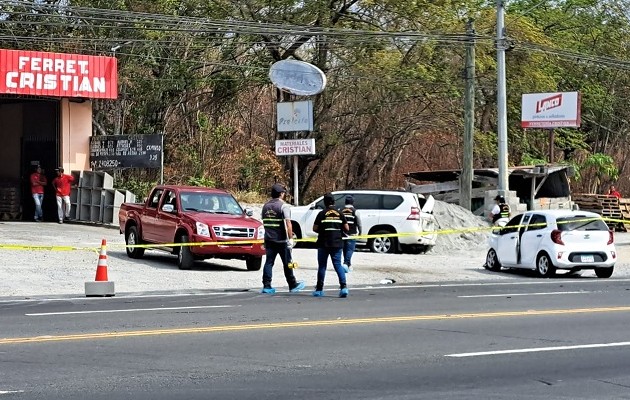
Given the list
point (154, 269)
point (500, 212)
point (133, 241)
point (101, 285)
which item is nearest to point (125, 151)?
point (133, 241)

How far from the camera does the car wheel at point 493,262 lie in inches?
1016

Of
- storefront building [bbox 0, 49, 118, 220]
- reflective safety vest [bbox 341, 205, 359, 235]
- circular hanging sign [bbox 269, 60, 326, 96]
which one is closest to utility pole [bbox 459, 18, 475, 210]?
circular hanging sign [bbox 269, 60, 326, 96]

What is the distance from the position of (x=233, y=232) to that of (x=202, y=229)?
65 cm

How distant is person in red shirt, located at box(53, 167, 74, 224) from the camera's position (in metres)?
32.1

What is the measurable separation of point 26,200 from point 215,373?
27.8 metres

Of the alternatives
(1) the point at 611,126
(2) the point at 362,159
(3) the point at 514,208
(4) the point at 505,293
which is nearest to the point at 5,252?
(4) the point at 505,293

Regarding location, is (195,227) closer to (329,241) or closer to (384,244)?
(329,241)

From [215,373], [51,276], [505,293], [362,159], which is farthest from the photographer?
[362,159]

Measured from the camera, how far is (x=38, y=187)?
108 ft

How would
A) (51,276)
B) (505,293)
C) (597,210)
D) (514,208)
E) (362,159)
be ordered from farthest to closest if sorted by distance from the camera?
(362,159) → (597,210) → (514,208) → (51,276) → (505,293)

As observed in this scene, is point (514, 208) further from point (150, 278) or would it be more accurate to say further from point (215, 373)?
point (215, 373)

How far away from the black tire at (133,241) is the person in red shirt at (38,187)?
8.72 metres

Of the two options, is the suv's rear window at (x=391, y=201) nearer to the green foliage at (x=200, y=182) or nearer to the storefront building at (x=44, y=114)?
the storefront building at (x=44, y=114)

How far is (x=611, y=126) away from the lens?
57562mm
